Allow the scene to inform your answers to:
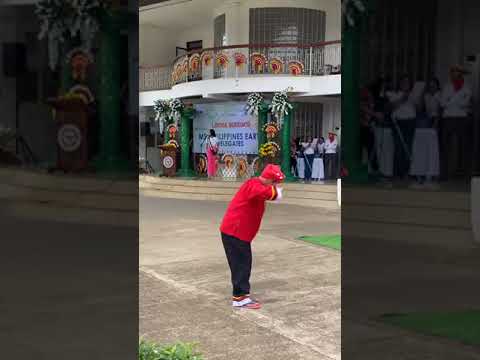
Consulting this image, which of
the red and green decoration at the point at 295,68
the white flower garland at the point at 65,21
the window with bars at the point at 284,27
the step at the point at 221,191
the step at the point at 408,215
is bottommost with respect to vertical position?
the step at the point at 221,191

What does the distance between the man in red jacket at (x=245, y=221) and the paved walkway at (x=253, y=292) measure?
0.67 ft

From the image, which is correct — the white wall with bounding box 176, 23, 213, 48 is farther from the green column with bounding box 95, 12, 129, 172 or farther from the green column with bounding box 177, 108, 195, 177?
the green column with bounding box 95, 12, 129, 172

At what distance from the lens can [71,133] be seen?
2551mm

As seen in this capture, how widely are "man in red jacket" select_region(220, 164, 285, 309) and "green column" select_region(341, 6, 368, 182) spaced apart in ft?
8.66

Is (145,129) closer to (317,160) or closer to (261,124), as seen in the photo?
(261,124)

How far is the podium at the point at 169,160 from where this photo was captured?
67.3ft

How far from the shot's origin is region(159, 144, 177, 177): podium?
20516 mm

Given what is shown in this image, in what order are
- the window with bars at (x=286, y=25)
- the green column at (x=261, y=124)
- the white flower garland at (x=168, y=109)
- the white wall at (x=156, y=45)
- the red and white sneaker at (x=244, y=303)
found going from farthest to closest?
the white wall at (x=156, y=45), the white flower garland at (x=168, y=109), the window with bars at (x=286, y=25), the green column at (x=261, y=124), the red and white sneaker at (x=244, y=303)

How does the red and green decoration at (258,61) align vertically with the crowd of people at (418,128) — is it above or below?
above

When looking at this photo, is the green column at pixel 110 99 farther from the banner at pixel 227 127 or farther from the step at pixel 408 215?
the banner at pixel 227 127

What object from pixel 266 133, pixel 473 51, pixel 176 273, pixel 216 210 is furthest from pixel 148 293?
pixel 266 133

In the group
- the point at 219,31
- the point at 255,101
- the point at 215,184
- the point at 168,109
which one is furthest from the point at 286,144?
the point at 219,31

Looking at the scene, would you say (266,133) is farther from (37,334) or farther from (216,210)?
(37,334)

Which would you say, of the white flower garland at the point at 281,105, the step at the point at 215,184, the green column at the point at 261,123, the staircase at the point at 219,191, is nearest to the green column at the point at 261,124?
the green column at the point at 261,123
